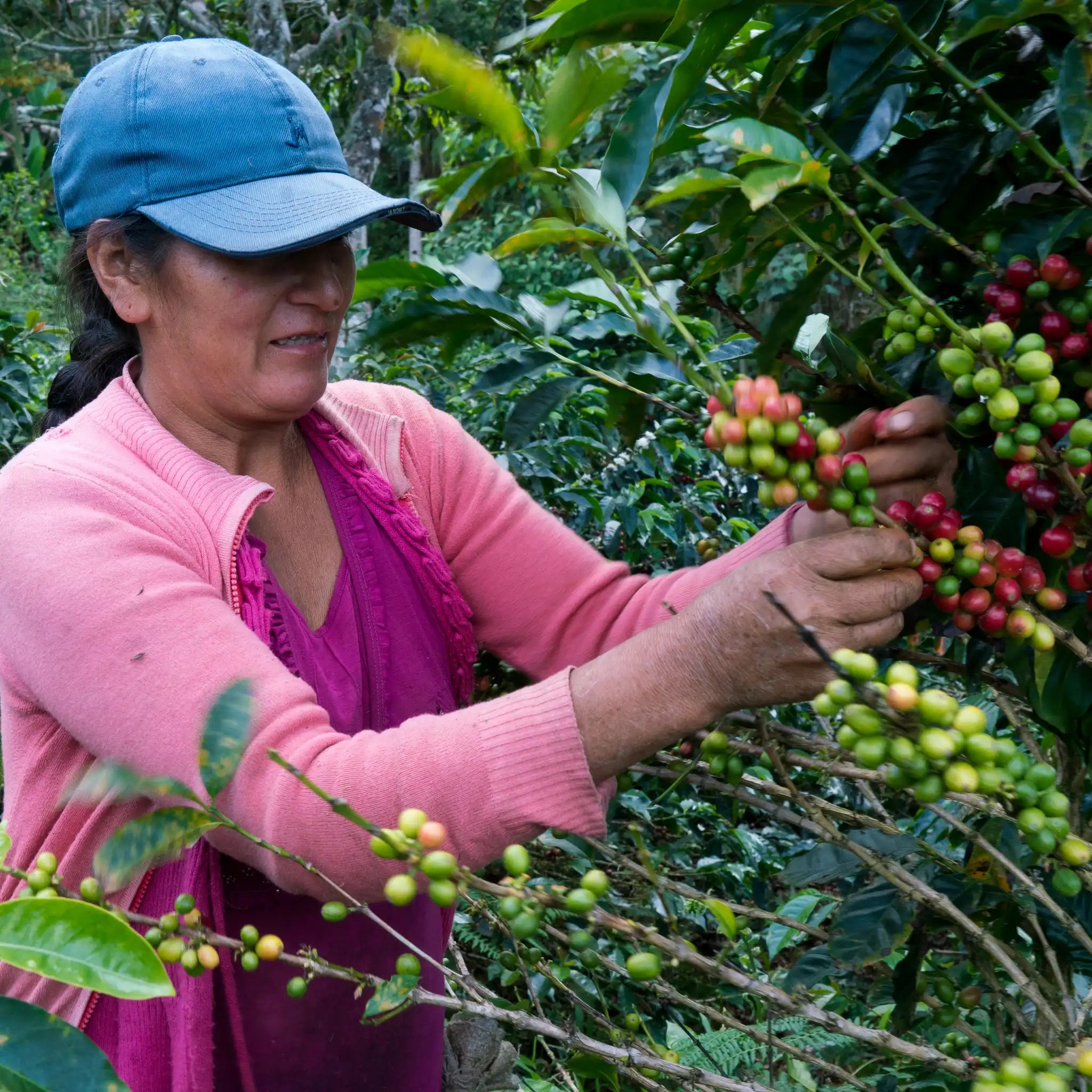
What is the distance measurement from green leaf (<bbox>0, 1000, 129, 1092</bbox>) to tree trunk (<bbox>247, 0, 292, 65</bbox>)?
5517mm

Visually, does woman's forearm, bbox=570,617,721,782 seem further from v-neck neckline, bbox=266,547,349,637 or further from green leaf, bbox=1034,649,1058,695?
v-neck neckline, bbox=266,547,349,637

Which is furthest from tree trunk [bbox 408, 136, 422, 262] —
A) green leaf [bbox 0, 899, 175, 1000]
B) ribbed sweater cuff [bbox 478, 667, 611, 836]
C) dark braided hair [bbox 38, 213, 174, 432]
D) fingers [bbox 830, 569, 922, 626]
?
green leaf [bbox 0, 899, 175, 1000]

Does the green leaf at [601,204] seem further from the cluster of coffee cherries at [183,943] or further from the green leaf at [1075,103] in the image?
the cluster of coffee cherries at [183,943]

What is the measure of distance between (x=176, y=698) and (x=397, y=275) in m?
0.53

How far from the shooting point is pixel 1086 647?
1.07m

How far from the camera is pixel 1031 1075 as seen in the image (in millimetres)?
878

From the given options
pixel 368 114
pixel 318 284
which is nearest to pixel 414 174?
pixel 368 114

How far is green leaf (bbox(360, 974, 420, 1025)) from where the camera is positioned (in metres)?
0.95

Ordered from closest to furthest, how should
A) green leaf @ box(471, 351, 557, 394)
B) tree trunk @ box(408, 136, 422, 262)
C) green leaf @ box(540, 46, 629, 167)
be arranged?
green leaf @ box(540, 46, 629, 167)
green leaf @ box(471, 351, 557, 394)
tree trunk @ box(408, 136, 422, 262)

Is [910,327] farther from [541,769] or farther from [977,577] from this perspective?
[541,769]

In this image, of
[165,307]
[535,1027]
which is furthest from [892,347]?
[165,307]

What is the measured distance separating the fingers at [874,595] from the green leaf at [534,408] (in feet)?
1.67

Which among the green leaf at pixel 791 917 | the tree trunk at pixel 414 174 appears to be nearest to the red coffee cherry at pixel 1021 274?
the green leaf at pixel 791 917

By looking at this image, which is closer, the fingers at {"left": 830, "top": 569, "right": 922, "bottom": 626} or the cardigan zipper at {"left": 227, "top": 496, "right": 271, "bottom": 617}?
the fingers at {"left": 830, "top": 569, "right": 922, "bottom": 626}
